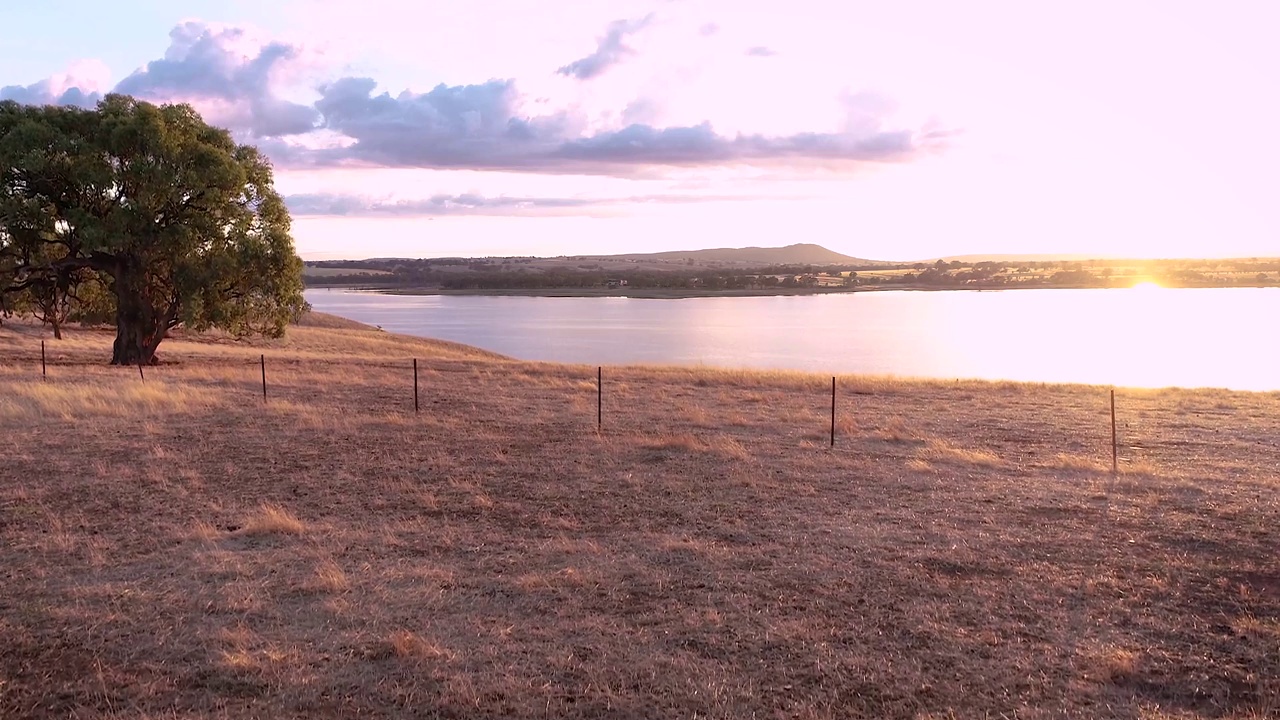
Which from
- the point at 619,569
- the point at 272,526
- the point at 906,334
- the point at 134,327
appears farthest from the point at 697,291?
the point at 619,569

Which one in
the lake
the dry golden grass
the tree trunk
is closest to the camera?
the dry golden grass

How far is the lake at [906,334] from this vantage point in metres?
53.4

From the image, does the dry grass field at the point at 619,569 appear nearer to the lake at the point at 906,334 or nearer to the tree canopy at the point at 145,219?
the tree canopy at the point at 145,219

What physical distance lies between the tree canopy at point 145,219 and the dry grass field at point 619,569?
959 centimetres

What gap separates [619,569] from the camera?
7.39 m

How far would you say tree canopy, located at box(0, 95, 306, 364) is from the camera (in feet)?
76.8

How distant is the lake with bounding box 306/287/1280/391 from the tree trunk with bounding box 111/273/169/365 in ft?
79.8

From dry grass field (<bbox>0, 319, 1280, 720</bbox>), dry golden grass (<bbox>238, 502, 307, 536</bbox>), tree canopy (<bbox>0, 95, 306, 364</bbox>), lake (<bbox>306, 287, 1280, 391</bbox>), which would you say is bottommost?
lake (<bbox>306, 287, 1280, 391</bbox>)

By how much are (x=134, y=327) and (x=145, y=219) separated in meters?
3.36

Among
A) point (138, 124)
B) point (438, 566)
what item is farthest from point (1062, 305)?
point (438, 566)

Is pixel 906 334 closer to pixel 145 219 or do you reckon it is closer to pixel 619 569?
pixel 145 219

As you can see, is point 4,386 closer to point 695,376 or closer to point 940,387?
point 695,376

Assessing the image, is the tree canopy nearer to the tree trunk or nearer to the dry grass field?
the tree trunk

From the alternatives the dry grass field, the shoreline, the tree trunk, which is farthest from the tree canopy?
the shoreline
